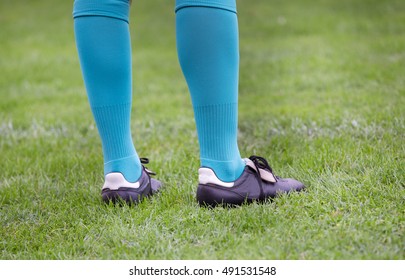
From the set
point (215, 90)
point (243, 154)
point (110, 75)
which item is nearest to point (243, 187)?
point (215, 90)

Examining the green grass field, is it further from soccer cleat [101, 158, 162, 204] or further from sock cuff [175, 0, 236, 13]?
sock cuff [175, 0, 236, 13]

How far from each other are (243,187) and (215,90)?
1.23ft

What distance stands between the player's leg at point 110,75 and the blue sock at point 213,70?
28 cm

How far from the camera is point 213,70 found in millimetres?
1817

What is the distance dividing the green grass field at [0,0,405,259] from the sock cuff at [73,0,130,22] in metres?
0.73

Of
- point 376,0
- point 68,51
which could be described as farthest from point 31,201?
point 376,0

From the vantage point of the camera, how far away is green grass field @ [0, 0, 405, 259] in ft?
5.50

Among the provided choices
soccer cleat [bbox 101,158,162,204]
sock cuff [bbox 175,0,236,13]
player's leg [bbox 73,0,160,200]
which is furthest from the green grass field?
sock cuff [bbox 175,0,236,13]

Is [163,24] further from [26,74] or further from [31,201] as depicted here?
[31,201]

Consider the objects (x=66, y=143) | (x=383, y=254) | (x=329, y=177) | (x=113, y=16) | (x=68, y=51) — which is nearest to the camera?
(x=383, y=254)

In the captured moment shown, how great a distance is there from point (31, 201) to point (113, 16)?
91 centimetres

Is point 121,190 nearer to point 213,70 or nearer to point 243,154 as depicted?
point 213,70

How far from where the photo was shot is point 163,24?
9.84 m

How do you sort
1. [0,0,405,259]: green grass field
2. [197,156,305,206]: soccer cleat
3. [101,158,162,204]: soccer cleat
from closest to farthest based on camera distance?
[0,0,405,259]: green grass field → [197,156,305,206]: soccer cleat → [101,158,162,204]: soccer cleat
